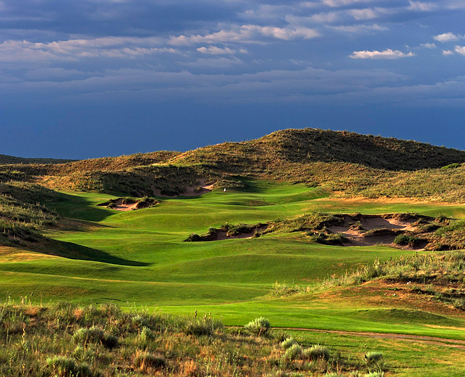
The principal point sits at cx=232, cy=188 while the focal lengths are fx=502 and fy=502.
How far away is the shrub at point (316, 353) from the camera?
816 cm

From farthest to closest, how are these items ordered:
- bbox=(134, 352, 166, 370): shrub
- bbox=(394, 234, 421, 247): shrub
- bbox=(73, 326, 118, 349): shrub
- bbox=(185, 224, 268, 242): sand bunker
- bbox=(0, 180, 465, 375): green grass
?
bbox=(185, 224, 268, 242): sand bunker, bbox=(394, 234, 421, 247): shrub, bbox=(0, 180, 465, 375): green grass, bbox=(73, 326, 118, 349): shrub, bbox=(134, 352, 166, 370): shrub

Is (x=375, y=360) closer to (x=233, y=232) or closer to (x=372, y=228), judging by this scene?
(x=233, y=232)

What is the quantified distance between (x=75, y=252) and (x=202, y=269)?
258 inches

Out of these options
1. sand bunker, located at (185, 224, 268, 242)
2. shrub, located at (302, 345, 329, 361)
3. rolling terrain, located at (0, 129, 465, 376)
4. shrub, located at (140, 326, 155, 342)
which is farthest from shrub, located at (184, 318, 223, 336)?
sand bunker, located at (185, 224, 268, 242)

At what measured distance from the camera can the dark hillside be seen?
79750 millimetres

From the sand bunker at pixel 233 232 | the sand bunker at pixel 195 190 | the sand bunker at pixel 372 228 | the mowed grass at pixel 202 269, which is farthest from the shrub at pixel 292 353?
the sand bunker at pixel 195 190

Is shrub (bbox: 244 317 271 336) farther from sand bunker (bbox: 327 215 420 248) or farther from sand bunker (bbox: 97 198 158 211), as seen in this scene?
sand bunker (bbox: 97 198 158 211)

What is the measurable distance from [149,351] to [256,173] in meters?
65.2

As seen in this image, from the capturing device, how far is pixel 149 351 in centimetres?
795

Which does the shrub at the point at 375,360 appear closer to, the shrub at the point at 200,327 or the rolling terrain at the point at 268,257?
the rolling terrain at the point at 268,257

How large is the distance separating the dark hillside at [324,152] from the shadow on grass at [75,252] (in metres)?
49.6

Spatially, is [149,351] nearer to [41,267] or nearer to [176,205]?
[41,267]

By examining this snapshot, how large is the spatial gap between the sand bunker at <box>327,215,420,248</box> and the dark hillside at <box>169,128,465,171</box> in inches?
1707

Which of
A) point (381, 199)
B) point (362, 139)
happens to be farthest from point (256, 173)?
point (362, 139)
